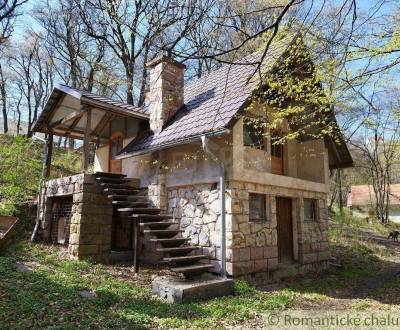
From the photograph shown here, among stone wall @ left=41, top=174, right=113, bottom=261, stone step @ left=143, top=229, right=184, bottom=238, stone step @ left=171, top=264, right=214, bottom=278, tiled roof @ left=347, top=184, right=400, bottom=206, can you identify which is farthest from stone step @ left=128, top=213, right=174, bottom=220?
tiled roof @ left=347, top=184, right=400, bottom=206

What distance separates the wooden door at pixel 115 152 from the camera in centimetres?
1085

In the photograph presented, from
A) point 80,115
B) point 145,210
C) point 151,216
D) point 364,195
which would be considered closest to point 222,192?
point 151,216

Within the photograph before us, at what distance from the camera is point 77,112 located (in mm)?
9297

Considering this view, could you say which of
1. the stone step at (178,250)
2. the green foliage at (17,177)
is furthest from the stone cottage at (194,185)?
the green foliage at (17,177)

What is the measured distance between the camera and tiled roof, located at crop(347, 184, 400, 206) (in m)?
35.5

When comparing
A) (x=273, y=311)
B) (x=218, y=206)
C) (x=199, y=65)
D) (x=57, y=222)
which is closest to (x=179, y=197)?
(x=218, y=206)

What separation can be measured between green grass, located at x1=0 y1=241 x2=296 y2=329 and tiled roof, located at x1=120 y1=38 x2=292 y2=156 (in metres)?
3.24

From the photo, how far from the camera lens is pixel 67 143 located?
29.6 metres

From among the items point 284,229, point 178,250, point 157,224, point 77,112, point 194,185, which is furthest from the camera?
point 284,229

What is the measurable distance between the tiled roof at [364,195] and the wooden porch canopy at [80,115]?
1224 inches

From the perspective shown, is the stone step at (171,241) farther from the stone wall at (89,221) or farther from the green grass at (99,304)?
the stone wall at (89,221)

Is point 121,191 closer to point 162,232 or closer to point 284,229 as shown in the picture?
point 162,232

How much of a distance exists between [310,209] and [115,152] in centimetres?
642

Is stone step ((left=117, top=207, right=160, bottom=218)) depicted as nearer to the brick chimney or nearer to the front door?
the brick chimney
